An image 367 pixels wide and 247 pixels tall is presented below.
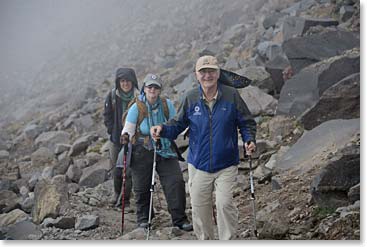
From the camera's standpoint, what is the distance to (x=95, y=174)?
4.17 metres

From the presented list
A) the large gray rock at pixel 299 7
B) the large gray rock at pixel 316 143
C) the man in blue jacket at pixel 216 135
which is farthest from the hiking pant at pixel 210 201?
the large gray rock at pixel 299 7

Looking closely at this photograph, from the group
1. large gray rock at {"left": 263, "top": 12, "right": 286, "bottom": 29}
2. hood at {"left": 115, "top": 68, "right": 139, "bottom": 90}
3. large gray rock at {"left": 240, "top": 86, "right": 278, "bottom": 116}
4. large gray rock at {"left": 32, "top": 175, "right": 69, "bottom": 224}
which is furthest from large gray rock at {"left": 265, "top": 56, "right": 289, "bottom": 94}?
large gray rock at {"left": 32, "top": 175, "right": 69, "bottom": 224}

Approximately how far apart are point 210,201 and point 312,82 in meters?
1.24

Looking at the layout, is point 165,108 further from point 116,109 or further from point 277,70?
point 277,70

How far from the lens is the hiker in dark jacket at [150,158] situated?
3416 millimetres

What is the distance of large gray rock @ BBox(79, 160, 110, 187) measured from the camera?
4.11m


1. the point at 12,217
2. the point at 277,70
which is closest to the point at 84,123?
the point at 12,217

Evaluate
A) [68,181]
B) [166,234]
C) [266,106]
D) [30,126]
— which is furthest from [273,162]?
[30,126]

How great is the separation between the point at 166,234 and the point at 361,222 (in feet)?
3.68

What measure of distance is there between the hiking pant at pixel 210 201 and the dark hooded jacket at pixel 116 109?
100 cm

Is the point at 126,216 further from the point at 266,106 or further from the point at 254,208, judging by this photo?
the point at 266,106

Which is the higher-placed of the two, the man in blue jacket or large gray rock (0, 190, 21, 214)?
the man in blue jacket

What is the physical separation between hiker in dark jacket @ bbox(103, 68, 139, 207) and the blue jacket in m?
0.89

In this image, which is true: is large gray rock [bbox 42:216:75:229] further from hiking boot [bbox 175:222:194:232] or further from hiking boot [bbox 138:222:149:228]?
hiking boot [bbox 175:222:194:232]
